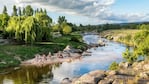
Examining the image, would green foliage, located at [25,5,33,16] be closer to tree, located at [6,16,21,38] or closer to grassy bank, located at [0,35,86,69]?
tree, located at [6,16,21,38]

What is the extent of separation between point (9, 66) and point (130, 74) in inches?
1523

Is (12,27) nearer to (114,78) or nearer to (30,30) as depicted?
(30,30)

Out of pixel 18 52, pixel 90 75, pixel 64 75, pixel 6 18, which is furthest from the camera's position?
pixel 6 18

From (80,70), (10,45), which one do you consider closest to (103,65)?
(80,70)

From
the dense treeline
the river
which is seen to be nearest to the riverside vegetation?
the dense treeline

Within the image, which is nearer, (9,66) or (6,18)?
(9,66)

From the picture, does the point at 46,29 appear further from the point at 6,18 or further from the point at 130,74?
the point at 130,74

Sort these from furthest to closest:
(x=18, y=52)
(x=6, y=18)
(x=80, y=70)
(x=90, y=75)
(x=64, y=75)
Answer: (x=6, y=18)
(x=18, y=52)
(x=80, y=70)
(x=64, y=75)
(x=90, y=75)

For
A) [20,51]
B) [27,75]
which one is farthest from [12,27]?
[27,75]

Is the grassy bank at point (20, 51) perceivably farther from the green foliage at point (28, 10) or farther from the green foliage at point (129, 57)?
the green foliage at point (28, 10)

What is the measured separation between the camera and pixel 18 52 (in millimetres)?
101625

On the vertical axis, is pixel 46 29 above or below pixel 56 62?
above

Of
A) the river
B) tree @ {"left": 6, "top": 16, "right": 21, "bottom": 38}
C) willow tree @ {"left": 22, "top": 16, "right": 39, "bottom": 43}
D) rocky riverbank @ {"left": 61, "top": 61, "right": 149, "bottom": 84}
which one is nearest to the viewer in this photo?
rocky riverbank @ {"left": 61, "top": 61, "right": 149, "bottom": 84}

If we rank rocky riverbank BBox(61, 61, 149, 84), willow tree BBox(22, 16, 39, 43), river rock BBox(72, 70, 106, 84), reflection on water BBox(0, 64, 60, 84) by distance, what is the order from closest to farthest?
rocky riverbank BBox(61, 61, 149, 84), river rock BBox(72, 70, 106, 84), reflection on water BBox(0, 64, 60, 84), willow tree BBox(22, 16, 39, 43)
